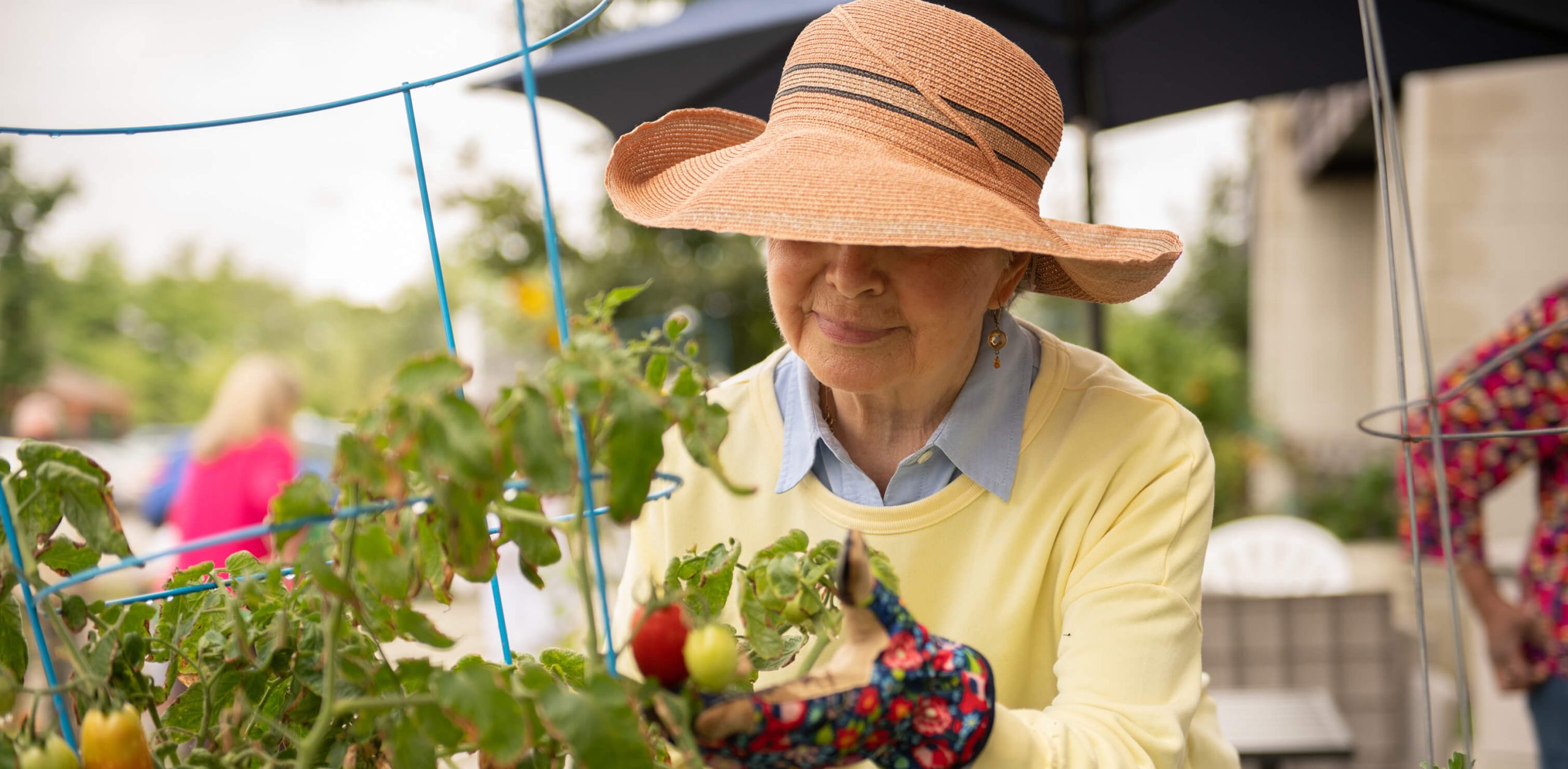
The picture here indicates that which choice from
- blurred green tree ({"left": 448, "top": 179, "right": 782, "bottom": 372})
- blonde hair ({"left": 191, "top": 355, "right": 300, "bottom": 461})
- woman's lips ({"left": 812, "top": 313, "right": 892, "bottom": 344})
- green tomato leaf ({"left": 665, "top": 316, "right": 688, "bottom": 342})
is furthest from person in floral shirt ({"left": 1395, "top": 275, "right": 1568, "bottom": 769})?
blonde hair ({"left": 191, "top": 355, "right": 300, "bottom": 461})

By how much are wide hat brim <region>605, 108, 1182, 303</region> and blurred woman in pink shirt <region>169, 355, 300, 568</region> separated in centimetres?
296

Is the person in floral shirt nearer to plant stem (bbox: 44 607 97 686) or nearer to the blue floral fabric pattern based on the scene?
the blue floral fabric pattern

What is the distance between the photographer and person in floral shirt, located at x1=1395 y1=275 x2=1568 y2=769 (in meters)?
1.83

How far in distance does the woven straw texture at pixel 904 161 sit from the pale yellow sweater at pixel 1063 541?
0.15 meters

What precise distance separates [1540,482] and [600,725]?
1.96 metres

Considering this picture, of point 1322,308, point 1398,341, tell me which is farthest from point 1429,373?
point 1322,308

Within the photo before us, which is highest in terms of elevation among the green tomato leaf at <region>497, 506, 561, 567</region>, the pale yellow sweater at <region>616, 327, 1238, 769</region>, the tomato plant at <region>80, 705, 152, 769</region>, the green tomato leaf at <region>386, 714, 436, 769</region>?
the green tomato leaf at <region>497, 506, 561, 567</region>

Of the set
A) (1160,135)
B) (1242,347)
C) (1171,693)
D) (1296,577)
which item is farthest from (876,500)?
(1242,347)

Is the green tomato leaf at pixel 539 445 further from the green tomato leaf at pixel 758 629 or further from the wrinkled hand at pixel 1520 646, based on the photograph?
the wrinkled hand at pixel 1520 646

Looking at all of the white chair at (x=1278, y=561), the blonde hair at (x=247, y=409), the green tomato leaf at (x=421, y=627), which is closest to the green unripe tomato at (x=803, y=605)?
the green tomato leaf at (x=421, y=627)

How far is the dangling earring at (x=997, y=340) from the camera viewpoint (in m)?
1.19

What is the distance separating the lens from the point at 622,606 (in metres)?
1.25

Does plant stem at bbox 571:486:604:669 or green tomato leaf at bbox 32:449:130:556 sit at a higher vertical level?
green tomato leaf at bbox 32:449:130:556

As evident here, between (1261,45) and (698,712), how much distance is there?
2.83 metres
